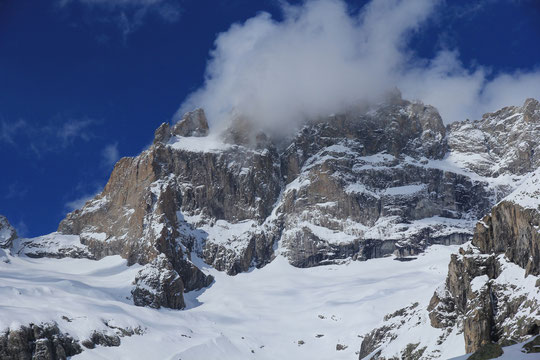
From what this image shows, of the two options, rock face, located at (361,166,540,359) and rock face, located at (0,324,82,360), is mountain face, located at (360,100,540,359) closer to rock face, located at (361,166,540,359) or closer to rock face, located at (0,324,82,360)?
rock face, located at (361,166,540,359)

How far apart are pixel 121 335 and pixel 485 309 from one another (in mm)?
108321

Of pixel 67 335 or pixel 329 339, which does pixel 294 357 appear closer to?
pixel 329 339

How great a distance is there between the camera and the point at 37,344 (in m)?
158

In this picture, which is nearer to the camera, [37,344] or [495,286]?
[495,286]

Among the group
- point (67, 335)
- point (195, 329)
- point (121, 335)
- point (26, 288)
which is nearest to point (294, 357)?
point (195, 329)

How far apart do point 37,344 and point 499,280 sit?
10770 centimetres

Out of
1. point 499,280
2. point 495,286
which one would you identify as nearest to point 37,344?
point 495,286

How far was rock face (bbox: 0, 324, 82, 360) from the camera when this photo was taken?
153375 millimetres

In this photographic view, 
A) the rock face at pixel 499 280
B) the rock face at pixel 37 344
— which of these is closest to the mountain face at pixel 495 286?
the rock face at pixel 499 280

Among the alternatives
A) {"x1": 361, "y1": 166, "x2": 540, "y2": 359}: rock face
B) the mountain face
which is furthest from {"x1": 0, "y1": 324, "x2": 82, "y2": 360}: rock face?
{"x1": 361, "y1": 166, "x2": 540, "y2": 359}: rock face

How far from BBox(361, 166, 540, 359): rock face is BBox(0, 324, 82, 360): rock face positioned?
300 ft

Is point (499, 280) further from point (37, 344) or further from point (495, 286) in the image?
point (37, 344)

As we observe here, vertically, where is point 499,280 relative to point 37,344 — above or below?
above

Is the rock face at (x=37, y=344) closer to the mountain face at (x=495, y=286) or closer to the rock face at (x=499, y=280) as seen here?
the mountain face at (x=495, y=286)
